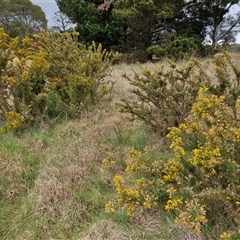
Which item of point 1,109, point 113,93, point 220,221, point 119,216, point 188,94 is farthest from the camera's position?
point 113,93

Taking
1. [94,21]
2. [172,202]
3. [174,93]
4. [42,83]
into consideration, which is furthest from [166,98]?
[94,21]

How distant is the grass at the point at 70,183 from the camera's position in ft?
6.24

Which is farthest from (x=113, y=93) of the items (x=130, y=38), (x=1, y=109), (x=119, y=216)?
(x=130, y=38)

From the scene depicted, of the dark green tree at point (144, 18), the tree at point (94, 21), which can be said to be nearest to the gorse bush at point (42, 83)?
the dark green tree at point (144, 18)

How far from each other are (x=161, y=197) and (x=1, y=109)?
230 cm

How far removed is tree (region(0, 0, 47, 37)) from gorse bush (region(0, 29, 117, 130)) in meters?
20.8

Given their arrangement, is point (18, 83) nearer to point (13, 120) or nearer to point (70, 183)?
point (13, 120)

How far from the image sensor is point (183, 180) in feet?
5.67

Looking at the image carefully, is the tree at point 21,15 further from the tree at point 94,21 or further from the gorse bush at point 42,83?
the gorse bush at point 42,83

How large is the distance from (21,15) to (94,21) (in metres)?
18.1

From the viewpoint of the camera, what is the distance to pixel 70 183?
2283mm

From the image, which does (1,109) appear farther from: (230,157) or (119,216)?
(230,157)

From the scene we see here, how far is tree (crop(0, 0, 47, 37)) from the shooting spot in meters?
23.0

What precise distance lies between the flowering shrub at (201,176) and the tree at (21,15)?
22967 millimetres
